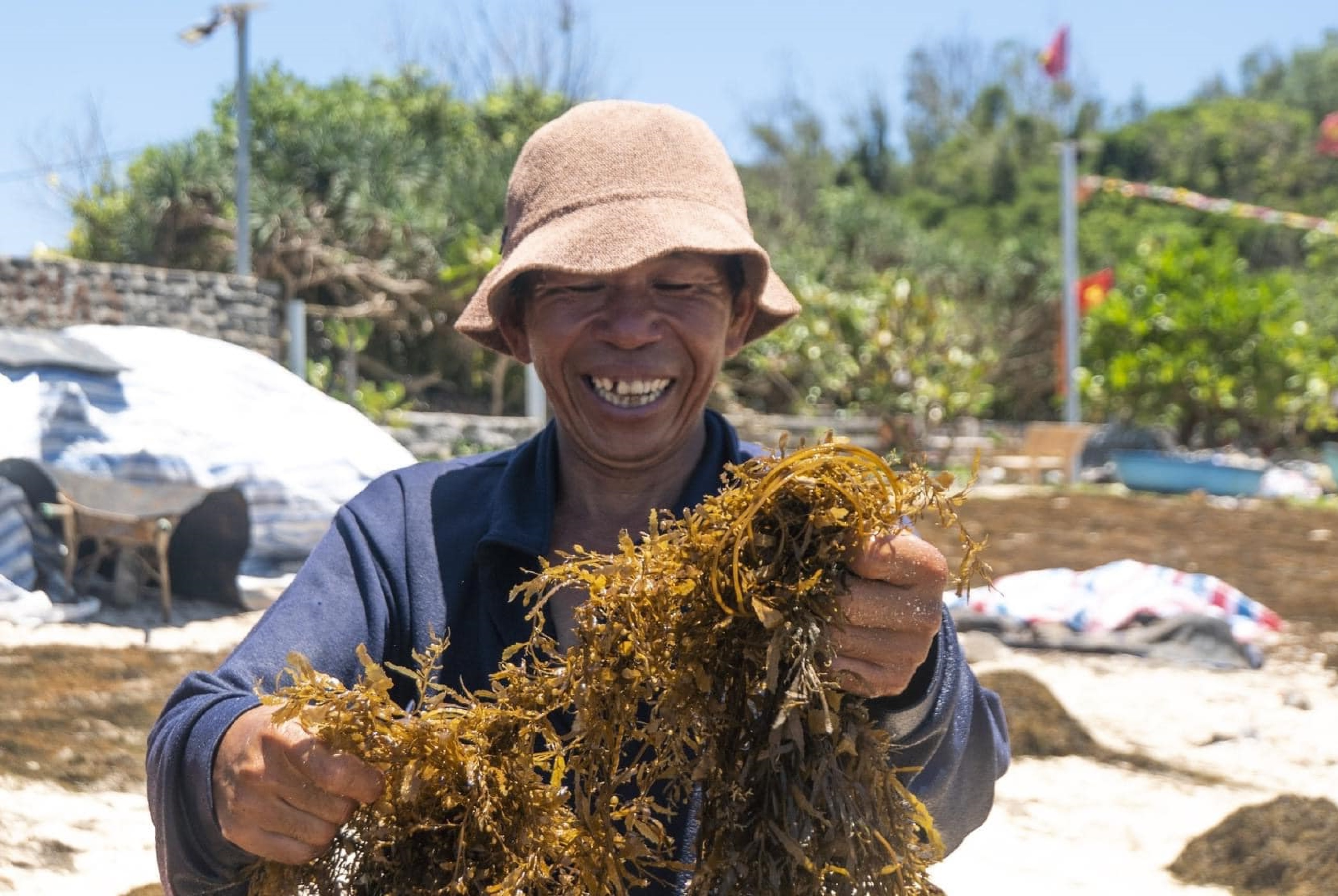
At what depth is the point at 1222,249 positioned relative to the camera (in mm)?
21672

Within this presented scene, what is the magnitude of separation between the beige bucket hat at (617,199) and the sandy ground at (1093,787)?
6.64 ft

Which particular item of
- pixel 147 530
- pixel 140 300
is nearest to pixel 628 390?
pixel 147 530

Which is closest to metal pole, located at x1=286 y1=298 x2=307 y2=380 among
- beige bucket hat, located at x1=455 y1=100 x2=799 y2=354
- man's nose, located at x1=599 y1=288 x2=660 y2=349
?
beige bucket hat, located at x1=455 y1=100 x2=799 y2=354

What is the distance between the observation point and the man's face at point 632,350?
176cm

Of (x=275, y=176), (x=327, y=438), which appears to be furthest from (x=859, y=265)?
(x=327, y=438)

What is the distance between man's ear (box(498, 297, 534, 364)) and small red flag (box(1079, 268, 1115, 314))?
67.2 feet

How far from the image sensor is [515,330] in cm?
194

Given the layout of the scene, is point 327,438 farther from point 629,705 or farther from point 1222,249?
point 1222,249

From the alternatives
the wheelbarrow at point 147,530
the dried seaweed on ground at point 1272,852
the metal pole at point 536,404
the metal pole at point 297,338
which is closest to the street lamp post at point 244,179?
the metal pole at point 297,338

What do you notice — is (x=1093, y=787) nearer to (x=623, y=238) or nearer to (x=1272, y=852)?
(x=1272, y=852)

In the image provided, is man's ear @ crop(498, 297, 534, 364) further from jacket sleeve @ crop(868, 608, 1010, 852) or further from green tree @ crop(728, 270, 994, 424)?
green tree @ crop(728, 270, 994, 424)

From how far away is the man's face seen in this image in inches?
69.2

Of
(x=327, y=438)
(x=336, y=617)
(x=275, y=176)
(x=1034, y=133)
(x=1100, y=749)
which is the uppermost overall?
(x=1034, y=133)

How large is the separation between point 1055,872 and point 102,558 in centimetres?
533
